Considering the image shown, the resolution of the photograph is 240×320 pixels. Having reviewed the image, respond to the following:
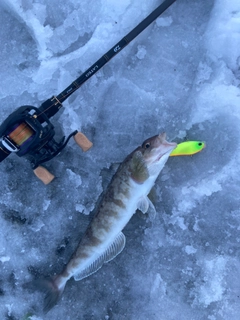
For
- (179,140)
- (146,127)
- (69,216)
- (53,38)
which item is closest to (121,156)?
(146,127)

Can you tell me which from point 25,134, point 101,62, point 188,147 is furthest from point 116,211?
point 101,62

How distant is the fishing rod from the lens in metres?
2.46

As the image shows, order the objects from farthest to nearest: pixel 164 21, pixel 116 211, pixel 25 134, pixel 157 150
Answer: pixel 164 21, pixel 116 211, pixel 157 150, pixel 25 134

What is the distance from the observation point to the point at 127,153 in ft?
9.85

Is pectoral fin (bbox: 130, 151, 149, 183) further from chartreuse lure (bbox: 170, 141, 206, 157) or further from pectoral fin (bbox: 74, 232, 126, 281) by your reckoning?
pectoral fin (bbox: 74, 232, 126, 281)

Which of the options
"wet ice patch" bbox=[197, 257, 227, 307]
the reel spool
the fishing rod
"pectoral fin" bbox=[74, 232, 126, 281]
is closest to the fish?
"pectoral fin" bbox=[74, 232, 126, 281]

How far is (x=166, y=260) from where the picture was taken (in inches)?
116

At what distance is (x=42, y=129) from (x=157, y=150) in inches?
37.3

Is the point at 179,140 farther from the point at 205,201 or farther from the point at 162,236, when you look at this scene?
the point at 162,236

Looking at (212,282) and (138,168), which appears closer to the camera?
(138,168)

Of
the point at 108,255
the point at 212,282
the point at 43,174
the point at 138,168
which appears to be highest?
the point at 43,174

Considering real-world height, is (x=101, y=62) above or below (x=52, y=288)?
above

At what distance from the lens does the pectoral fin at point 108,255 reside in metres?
2.81

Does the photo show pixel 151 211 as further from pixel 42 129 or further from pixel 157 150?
pixel 42 129
